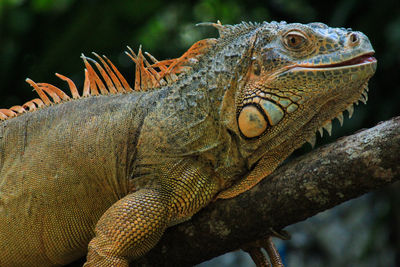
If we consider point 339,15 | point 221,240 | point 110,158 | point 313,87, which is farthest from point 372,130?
point 339,15

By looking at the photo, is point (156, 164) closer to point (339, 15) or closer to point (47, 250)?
point (47, 250)

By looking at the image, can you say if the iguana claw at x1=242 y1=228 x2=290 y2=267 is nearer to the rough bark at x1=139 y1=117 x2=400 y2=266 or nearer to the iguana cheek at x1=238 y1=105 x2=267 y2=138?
the rough bark at x1=139 y1=117 x2=400 y2=266

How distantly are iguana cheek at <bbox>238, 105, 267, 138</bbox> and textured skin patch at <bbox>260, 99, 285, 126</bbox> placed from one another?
0.05m

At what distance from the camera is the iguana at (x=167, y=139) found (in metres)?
3.20

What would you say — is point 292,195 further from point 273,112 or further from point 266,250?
point 266,250

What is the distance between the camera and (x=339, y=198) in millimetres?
3027

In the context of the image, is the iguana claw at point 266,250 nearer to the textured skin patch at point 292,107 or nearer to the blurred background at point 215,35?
the textured skin patch at point 292,107

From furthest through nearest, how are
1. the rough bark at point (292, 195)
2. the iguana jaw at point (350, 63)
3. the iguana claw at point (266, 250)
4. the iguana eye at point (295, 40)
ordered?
1. the iguana claw at point (266, 250)
2. the iguana eye at point (295, 40)
3. the iguana jaw at point (350, 63)
4. the rough bark at point (292, 195)

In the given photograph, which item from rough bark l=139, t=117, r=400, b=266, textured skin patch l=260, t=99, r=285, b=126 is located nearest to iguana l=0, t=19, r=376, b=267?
textured skin patch l=260, t=99, r=285, b=126

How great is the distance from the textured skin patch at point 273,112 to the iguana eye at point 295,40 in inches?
16.8

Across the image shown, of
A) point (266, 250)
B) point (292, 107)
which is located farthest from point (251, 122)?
point (266, 250)

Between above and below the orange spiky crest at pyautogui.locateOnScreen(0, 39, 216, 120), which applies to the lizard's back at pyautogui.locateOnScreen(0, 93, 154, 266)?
below

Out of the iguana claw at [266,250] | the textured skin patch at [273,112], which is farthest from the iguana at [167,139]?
the iguana claw at [266,250]

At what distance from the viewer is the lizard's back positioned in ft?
11.6
